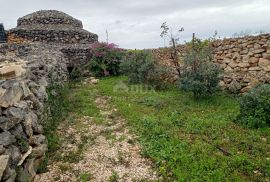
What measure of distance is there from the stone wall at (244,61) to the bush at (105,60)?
617 cm

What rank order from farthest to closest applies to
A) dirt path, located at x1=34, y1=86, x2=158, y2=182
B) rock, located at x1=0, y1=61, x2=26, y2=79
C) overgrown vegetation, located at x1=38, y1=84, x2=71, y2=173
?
overgrown vegetation, located at x1=38, y1=84, x2=71, y2=173 → rock, located at x1=0, y1=61, x2=26, y2=79 → dirt path, located at x1=34, y1=86, x2=158, y2=182

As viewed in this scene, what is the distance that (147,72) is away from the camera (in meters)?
13.6

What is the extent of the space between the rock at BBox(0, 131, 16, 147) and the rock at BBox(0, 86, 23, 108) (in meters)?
0.44

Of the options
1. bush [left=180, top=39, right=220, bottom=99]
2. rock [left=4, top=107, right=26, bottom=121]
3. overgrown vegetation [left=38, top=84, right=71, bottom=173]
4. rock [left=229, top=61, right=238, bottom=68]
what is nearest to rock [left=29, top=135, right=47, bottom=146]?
overgrown vegetation [left=38, top=84, right=71, bottom=173]

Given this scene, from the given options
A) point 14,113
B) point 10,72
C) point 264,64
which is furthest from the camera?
point 264,64

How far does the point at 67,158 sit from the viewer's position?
633 cm

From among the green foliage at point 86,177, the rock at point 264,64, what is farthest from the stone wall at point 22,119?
the rock at point 264,64

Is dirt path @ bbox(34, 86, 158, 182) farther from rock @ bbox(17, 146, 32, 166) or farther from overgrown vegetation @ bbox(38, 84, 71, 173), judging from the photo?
rock @ bbox(17, 146, 32, 166)

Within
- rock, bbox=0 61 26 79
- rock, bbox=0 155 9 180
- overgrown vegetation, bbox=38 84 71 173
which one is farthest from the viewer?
overgrown vegetation, bbox=38 84 71 173

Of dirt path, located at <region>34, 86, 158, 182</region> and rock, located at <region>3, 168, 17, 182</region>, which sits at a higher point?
rock, located at <region>3, 168, 17, 182</region>

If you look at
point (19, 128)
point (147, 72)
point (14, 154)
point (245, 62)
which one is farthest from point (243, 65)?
point (14, 154)

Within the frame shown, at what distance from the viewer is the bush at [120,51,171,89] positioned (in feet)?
43.8

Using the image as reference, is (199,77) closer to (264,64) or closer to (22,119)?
(264,64)

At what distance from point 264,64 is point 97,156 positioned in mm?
7159
